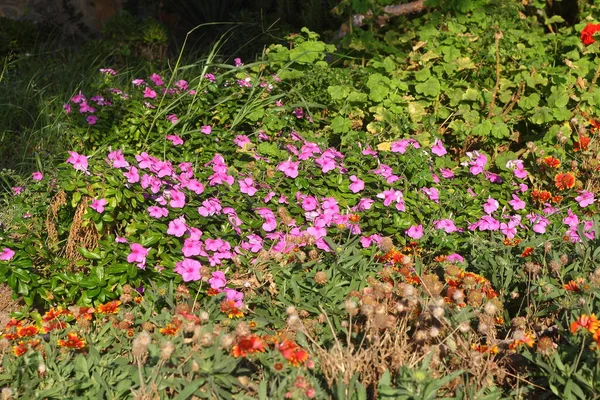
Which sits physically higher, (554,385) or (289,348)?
(289,348)

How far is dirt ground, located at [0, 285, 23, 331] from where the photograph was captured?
3381mm

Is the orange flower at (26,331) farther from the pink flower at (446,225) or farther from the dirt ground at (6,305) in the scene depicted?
the pink flower at (446,225)

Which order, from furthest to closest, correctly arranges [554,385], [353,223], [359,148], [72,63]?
1. [72,63]
2. [359,148]
3. [353,223]
4. [554,385]

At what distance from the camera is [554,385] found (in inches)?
94.8

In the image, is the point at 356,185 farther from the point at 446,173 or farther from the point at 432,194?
the point at 446,173

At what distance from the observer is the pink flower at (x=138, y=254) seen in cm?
304

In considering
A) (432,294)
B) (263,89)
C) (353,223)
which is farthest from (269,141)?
(432,294)

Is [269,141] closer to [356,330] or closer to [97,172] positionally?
[97,172]

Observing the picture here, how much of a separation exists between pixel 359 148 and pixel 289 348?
74.0 inches

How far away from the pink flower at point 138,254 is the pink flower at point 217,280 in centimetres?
Answer: 27

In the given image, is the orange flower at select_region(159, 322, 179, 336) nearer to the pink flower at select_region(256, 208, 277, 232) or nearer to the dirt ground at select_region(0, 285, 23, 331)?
the pink flower at select_region(256, 208, 277, 232)

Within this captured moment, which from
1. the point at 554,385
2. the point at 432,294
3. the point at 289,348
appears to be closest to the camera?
the point at 289,348

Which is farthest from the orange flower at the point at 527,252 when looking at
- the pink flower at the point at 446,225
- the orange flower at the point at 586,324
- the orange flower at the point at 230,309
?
the orange flower at the point at 230,309

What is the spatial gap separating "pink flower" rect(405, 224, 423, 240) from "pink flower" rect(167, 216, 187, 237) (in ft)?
3.37
